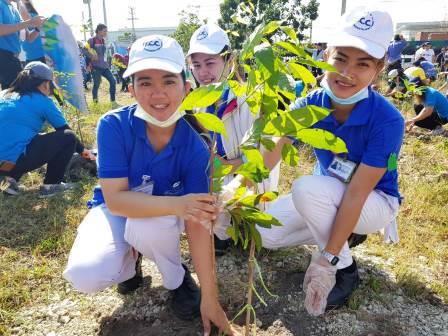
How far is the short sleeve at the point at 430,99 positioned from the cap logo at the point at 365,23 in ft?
12.6

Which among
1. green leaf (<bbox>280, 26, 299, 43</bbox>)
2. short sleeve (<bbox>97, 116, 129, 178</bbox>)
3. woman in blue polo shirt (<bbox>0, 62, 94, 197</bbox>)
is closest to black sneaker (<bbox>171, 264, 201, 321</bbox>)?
short sleeve (<bbox>97, 116, 129, 178</bbox>)

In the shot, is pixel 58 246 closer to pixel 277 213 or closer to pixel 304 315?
pixel 277 213

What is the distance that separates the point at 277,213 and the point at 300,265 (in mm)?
307

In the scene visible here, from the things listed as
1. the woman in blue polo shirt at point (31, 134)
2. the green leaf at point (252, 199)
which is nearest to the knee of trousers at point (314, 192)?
the green leaf at point (252, 199)

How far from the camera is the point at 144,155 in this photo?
1591 millimetres

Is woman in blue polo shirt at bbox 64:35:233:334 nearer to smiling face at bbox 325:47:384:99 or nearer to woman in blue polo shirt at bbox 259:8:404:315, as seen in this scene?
woman in blue polo shirt at bbox 259:8:404:315

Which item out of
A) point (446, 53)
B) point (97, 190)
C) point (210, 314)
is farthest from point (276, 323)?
point (446, 53)

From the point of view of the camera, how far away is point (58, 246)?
2.22 m

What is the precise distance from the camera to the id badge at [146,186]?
1.63 m

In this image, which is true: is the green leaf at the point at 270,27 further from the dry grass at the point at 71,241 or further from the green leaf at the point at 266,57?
the dry grass at the point at 71,241

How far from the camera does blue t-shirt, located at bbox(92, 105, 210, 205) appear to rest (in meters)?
1.52

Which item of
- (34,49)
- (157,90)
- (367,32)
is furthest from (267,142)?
(34,49)

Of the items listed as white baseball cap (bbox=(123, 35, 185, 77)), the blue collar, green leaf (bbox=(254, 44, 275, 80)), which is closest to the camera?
green leaf (bbox=(254, 44, 275, 80))

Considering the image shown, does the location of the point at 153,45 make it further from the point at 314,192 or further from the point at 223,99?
the point at 314,192
